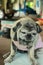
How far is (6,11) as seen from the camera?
81 cm

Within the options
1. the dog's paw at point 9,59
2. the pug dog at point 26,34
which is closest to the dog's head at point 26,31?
the pug dog at point 26,34

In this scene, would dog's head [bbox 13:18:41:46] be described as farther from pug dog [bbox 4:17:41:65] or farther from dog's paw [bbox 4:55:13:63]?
dog's paw [bbox 4:55:13:63]

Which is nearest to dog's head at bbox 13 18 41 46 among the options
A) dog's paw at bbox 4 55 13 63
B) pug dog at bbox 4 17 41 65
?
pug dog at bbox 4 17 41 65

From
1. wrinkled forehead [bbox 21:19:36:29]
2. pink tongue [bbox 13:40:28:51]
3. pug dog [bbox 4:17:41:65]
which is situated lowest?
pink tongue [bbox 13:40:28:51]

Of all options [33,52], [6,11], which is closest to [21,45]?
[33,52]

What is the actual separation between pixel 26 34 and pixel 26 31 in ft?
0.03

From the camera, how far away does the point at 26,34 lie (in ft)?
1.58

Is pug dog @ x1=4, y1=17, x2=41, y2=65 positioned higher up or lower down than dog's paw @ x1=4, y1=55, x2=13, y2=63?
higher up

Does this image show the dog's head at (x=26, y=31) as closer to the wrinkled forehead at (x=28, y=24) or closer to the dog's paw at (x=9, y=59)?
the wrinkled forehead at (x=28, y=24)

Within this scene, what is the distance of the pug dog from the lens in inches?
19.0

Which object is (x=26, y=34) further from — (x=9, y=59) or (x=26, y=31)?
(x=9, y=59)

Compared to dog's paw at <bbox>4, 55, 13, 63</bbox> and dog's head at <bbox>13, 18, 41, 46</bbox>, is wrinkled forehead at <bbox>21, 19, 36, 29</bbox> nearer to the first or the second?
dog's head at <bbox>13, 18, 41, 46</bbox>

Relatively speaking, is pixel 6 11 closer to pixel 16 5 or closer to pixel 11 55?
pixel 16 5

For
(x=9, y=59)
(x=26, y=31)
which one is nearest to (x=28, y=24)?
(x=26, y=31)
